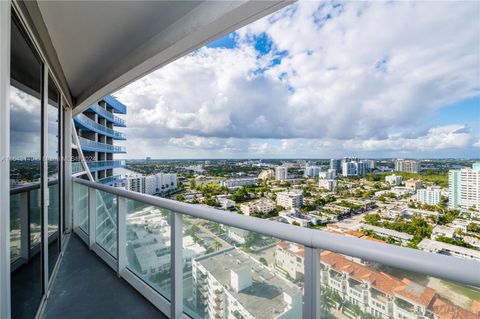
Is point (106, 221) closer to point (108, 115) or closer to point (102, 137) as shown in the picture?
point (102, 137)

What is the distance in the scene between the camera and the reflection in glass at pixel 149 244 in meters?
2.13

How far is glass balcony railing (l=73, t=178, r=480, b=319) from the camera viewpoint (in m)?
0.81

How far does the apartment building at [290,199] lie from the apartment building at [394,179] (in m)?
1.45

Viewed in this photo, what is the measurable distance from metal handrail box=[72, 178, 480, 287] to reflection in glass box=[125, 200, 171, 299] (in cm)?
82

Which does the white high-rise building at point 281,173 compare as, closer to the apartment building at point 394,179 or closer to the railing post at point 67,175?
the apartment building at point 394,179

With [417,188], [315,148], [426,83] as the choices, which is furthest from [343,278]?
[426,83]

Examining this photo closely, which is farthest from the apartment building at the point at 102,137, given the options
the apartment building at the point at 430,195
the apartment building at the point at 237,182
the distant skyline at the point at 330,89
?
the apartment building at the point at 430,195

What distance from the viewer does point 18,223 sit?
161 centimetres

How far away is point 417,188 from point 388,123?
14.4 feet

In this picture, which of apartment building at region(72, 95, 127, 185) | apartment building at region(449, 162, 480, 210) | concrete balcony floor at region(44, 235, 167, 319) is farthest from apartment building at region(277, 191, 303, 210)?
apartment building at region(72, 95, 127, 185)

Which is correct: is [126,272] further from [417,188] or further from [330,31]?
[330,31]

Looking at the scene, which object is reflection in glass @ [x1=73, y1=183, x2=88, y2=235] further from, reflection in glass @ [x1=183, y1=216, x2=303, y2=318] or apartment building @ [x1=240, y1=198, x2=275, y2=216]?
reflection in glass @ [x1=183, y1=216, x2=303, y2=318]

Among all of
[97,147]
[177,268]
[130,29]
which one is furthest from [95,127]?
[177,268]

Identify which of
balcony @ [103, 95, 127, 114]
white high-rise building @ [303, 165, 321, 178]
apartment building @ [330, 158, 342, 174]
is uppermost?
balcony @ [103, 95, 127, 114]
